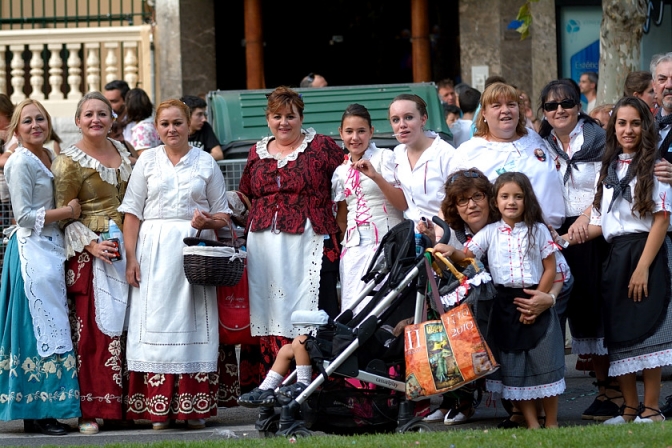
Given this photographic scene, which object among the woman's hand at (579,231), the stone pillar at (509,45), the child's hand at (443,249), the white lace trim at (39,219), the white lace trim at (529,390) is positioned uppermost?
the stone pillar at (509,45)

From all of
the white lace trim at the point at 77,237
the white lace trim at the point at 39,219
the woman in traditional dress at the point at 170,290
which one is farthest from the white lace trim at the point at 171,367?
the white lace trim at the point at 39,219

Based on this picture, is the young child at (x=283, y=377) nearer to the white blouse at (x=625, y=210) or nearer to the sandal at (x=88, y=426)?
the sandal at (x=88, y=426)

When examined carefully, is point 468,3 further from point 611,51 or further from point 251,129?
point 251,129

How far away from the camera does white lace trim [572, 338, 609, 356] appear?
25.1ft

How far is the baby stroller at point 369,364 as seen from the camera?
667 cm

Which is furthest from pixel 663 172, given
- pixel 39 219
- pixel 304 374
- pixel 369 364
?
pixel 39 219

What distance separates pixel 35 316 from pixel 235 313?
128cm

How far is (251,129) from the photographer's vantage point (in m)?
10.2

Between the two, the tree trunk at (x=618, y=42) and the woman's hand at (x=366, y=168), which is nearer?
the woman's hand at (x=366, y=168)

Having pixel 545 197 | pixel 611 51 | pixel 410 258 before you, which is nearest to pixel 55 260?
pixel 410 258

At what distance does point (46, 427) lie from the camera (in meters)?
7.78

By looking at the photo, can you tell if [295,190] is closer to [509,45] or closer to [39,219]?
[39,219]

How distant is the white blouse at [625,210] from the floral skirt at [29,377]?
3.51 metres

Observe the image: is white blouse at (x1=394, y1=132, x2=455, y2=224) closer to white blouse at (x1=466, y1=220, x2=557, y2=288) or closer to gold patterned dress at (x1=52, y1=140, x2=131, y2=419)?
white blouse at (x1=466, y1=220, x2=557, y2=288)
